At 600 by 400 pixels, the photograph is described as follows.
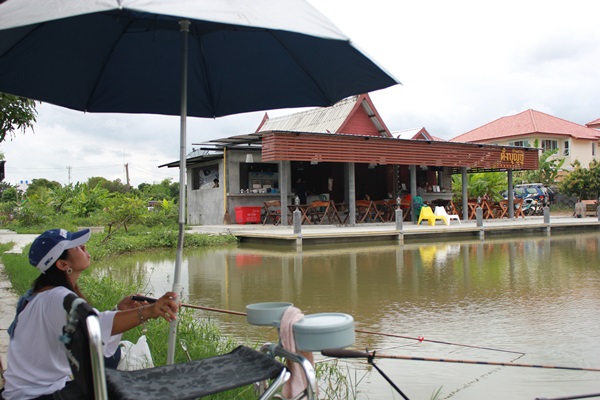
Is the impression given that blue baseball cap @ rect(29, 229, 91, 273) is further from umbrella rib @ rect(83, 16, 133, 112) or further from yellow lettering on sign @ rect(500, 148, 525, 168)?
yellow lettering on sign @ rect(500, 148, 525, 168)

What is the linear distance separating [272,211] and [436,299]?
1347 cm

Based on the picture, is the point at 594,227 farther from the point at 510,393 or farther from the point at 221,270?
the point at 510,393

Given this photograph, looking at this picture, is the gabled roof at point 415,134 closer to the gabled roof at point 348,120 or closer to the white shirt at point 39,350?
the gabled roof at point 348,120

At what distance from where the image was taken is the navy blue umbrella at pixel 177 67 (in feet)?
9.54

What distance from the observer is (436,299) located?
25.0ft

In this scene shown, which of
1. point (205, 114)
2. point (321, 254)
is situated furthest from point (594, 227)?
point (205, 114)

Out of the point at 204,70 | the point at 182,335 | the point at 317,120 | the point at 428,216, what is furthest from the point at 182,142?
the point at 317,120

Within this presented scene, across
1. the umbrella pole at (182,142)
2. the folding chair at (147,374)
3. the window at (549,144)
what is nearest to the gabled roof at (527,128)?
the window at (549,144)

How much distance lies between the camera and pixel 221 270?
429 inches

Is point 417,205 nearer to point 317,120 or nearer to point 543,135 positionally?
point 317,120

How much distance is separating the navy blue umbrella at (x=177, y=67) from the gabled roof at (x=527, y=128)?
131 ft

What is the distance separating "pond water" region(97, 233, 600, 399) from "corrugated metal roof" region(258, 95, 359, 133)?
924 cm

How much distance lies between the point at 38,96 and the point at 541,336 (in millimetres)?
4855

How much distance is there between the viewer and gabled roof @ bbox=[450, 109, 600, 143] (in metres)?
41.0
